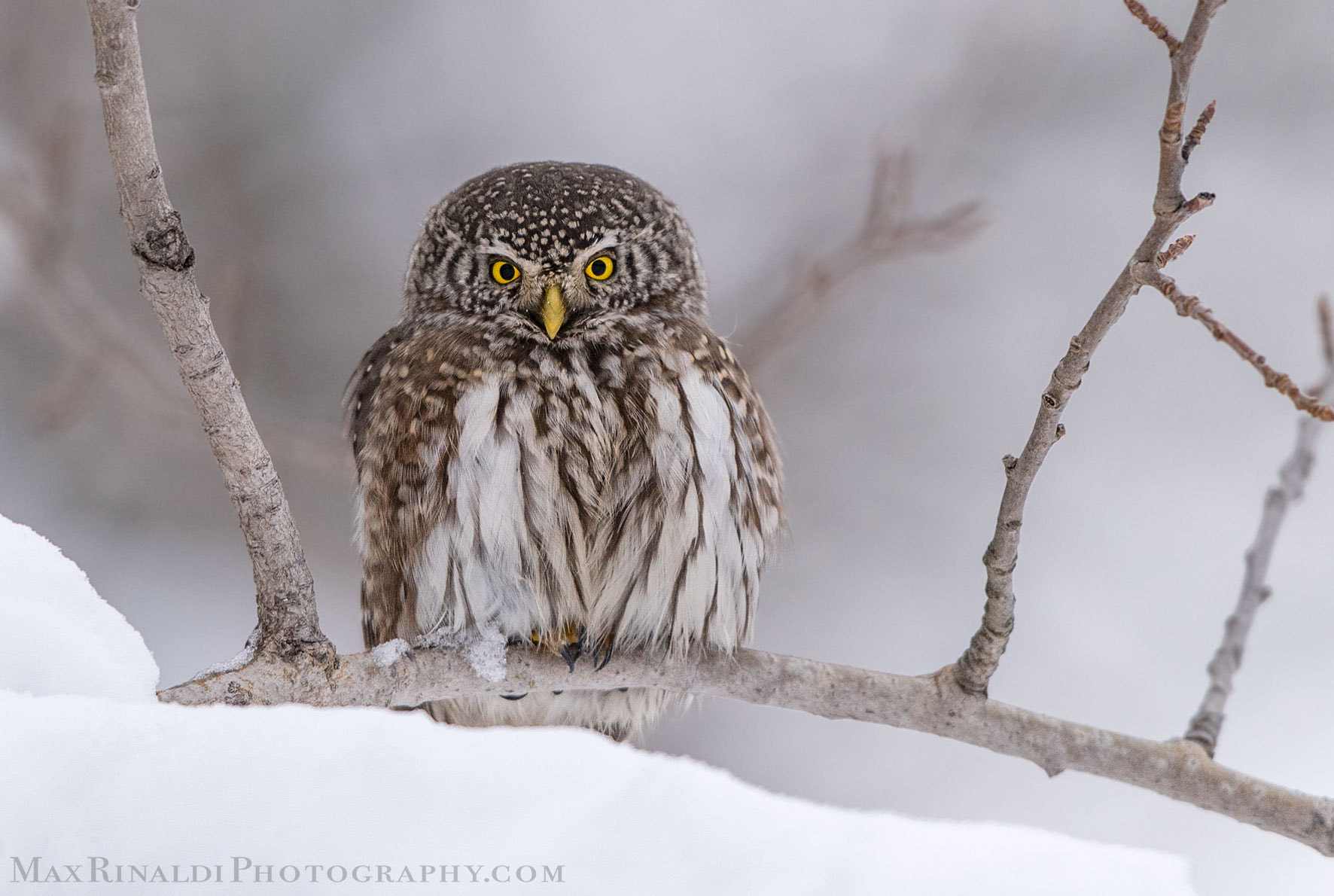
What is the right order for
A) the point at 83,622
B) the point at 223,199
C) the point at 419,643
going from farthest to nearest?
1. the point at 223,199
2. the point at 419,643
3. the point at 83,622

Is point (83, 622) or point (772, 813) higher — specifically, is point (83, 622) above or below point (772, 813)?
above

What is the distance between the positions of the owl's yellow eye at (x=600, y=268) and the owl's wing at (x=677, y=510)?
32 cm

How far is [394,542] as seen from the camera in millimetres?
2863

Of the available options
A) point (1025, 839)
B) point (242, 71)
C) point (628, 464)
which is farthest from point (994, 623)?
point (242, 71)

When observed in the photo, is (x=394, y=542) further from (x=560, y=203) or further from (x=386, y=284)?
(x=386, y=284)

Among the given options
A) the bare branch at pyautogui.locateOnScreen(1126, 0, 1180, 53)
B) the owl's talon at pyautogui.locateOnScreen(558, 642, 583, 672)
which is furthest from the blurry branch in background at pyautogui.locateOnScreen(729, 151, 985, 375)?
the bare branch at pyautogui.locateOnScreen(1126, 0, 1180, 53)

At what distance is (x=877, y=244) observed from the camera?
13.5ft

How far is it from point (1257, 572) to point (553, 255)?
80.6 inches

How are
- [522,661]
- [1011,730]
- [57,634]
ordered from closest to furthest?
1. [57,634]
2. [1011,730]
3. [522,661]

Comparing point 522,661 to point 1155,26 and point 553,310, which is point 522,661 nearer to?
point 553,310

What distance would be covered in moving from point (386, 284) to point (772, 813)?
4.50 meters

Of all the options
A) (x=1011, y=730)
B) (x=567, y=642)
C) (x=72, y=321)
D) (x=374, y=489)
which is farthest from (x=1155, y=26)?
(x=72, y=321)

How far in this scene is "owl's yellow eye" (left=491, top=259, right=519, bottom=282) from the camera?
3070 mm

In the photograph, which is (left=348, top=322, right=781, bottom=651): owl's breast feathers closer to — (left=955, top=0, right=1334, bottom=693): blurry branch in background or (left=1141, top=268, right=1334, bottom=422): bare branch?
(left=955, top=0, right=1334, bottom=693): blurry branch in background
